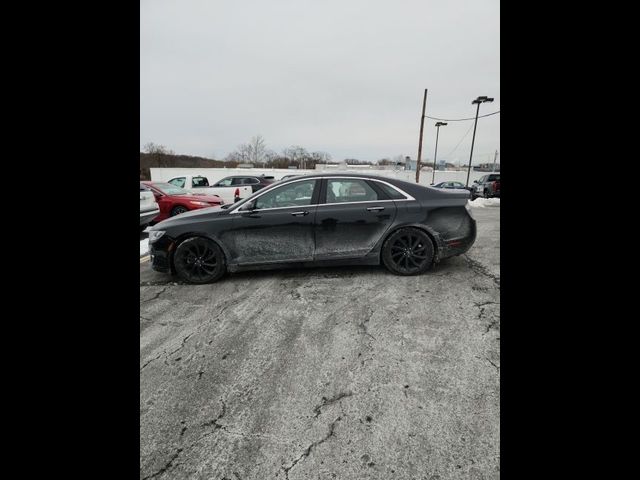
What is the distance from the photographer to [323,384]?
2.20m

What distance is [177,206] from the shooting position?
9391mm

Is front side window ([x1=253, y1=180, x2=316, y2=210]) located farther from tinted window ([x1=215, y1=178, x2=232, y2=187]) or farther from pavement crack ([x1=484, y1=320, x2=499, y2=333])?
tinted window ([x1=215, y1=178, x2=232, y2=187])

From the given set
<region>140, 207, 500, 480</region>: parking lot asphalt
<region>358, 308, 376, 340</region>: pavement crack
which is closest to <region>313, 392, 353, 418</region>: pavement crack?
<region>140, 207, 500, 480</region>: parking lot asphalt

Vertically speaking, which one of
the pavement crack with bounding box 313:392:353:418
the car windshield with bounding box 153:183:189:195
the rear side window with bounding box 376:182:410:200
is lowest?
the pavement crack with bounding box 313:392:353:418

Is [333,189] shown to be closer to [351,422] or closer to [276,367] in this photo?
[276,367]

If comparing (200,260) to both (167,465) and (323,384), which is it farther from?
(167,465)

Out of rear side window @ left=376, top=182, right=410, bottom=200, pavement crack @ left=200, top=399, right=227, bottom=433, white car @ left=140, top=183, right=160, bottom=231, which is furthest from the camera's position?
white car @ left=140, top=183, right=160, bottom=231

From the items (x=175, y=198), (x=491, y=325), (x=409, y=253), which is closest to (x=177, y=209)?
(x=175, y=198)

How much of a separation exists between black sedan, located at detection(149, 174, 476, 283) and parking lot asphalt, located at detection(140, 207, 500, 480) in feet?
1.64

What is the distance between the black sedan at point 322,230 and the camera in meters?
4.20

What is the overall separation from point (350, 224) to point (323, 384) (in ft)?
7.77

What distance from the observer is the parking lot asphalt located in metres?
1.65
